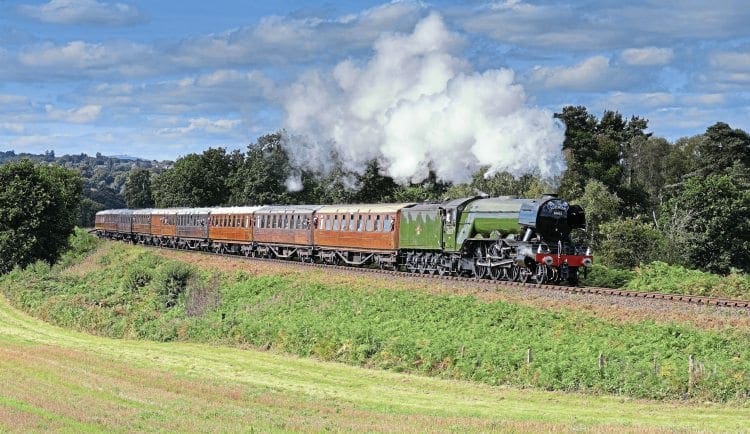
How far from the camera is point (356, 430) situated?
1906 centimetres

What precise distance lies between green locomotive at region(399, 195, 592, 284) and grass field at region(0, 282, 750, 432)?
8461mm

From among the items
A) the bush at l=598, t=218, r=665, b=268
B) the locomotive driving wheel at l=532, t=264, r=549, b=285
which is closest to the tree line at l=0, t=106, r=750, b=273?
the bush at l=598, t=218, r=665, b=268

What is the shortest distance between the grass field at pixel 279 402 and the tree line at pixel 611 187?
16.9 metres

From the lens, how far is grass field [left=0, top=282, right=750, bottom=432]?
1922 cm

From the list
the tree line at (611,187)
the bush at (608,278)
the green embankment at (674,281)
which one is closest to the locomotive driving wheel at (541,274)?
the bush at (608,278)

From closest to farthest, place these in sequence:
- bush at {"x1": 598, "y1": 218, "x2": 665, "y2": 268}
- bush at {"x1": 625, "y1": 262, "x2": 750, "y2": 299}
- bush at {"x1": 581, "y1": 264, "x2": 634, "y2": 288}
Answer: bush at {"x1": 625, "y1": 262, "x2": 750, "y2": 299} < bush at {"x1": 581, "y1": 264, "x2": 634, "y2": 288} < bush at {"x1": 598, "y1": 218, "x2": 665, "y2": 268}

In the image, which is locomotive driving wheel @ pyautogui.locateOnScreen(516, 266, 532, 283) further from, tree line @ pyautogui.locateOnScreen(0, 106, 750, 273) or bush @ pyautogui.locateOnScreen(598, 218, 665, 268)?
bush @ pyautogui.locateOnScreen(598, 218, 665, 268)

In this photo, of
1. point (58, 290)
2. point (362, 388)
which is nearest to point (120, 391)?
point (362, 388)

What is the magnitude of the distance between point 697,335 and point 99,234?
9530 cm

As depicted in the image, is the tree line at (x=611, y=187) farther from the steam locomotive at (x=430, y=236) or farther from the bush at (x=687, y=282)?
the bush at (x=687, y=282)

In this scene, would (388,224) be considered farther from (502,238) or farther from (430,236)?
(502,238)

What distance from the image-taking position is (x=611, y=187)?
72188mm

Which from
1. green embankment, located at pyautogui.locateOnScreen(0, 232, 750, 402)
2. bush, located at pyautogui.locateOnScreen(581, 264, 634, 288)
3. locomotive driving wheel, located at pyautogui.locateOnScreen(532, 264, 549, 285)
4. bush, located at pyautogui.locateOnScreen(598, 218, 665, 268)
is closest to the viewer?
green embankment, located at pyautogui.locateOnScreen(0, 232, 750, 402)

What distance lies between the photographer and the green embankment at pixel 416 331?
22.5 metres
